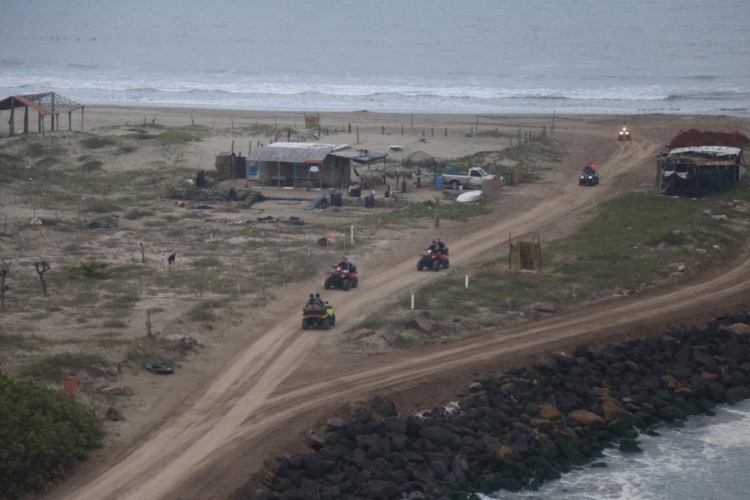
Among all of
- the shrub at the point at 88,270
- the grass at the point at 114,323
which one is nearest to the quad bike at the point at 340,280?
the grass at the point at 114,323

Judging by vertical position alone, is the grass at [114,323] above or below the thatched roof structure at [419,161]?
below

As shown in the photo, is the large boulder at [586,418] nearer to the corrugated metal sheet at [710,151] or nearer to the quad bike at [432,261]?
the quad bike at [432,261]

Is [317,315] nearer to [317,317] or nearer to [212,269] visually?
[317,317]

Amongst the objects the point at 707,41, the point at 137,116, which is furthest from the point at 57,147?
the point at 707,41

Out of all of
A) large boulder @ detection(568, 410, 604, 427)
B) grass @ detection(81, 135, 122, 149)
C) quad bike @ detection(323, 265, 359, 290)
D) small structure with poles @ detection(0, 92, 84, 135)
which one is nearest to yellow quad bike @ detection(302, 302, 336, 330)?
quad bike @ detection(323, 265, 359, 290)

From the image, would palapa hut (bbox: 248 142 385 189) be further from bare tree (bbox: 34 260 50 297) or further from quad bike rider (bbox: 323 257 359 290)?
bare tree (bbox: 34 260 50 297)

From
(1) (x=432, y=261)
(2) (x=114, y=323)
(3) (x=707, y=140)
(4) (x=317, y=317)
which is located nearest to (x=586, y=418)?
(4) (x=317, y=317)
